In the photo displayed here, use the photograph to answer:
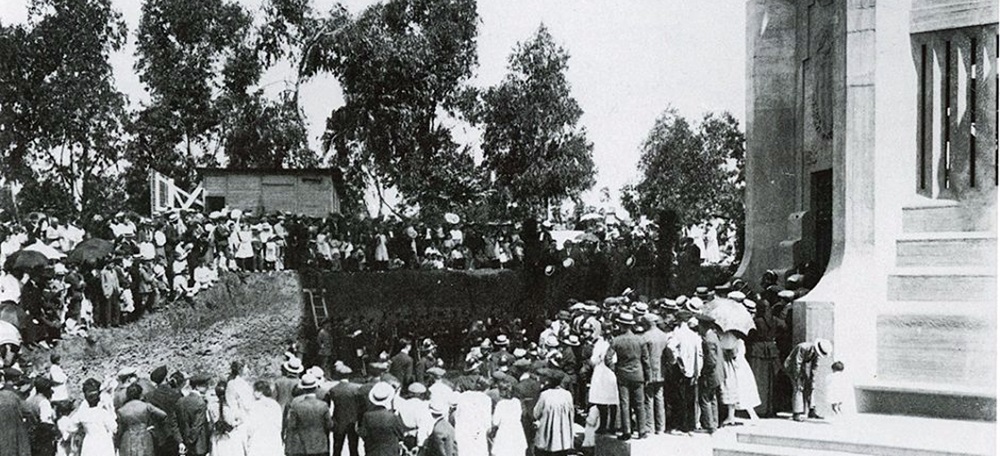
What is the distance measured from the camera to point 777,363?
1391 centimetres

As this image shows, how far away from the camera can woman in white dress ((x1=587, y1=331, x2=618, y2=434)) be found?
13.2m

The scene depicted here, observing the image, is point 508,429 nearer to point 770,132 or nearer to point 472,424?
point 472,424

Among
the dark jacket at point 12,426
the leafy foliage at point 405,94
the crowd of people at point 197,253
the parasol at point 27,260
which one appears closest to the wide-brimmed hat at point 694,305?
the dark jacket at point 12,426

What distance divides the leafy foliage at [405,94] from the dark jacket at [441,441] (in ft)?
59.6

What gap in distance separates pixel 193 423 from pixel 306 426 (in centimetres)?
152

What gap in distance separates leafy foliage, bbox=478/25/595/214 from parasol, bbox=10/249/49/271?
61.6ft

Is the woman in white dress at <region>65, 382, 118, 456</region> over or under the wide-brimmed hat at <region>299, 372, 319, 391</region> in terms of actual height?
under

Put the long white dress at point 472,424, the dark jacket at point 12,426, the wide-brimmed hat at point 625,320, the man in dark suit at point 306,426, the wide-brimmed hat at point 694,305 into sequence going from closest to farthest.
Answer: the dark jacket at point 12,426 < the man in dark suit at point 306,426 < the long white dress at point 472,424 < the wide-brimmed hat at point 625,320 < the wide-brimmed hat at point 694,305

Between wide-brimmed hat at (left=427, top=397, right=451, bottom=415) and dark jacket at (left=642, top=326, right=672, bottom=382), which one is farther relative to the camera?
dark jacket at (left=642, top=326, right=672, bottom=382)

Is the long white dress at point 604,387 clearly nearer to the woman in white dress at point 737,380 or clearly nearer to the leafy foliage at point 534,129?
the woman in white dress at point 737,380

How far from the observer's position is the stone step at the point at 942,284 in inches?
525

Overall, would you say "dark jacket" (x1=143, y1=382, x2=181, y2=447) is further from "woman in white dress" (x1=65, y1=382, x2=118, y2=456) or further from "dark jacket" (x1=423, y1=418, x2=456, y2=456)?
"dark jacket" (x1=423, y1=418, x2=456, y2=456)

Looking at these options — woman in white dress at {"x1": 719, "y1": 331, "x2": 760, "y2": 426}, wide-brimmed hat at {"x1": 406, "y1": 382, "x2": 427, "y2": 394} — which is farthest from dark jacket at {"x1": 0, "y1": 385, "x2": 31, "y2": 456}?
woman in white dress at {"x1": 719, "y1": 331, "x2": 760, "y2": 426}

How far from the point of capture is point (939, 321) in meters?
13.2
